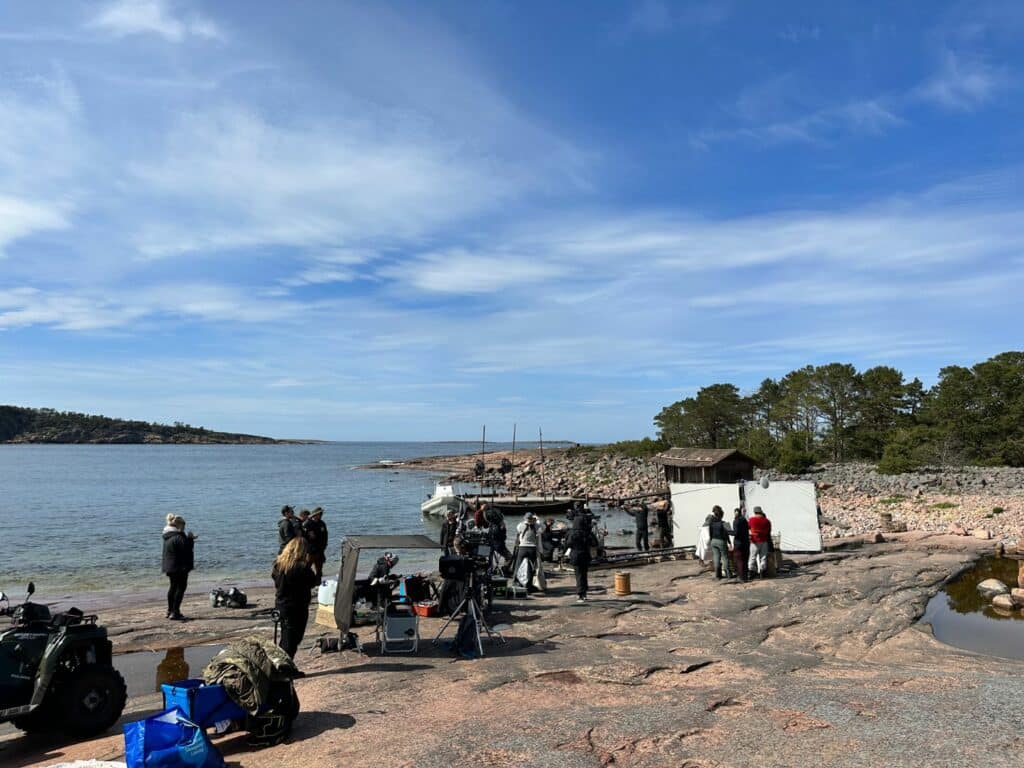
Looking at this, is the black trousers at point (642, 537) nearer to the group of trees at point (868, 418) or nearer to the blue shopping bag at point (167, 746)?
the blue shopping bag at point (167, 746)

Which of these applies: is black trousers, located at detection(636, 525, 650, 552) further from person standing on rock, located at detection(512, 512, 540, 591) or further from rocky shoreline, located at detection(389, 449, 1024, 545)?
person standing on rock, located at detection(512, 512, 540, 591)

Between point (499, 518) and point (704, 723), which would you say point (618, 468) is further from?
point (704, 723)

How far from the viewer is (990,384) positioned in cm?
5322

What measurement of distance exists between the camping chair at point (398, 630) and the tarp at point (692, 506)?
35.7 feet

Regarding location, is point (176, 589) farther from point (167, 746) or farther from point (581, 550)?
point (167, 746)

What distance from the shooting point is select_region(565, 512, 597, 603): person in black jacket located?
532 inches

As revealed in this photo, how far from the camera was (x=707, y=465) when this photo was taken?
133ft

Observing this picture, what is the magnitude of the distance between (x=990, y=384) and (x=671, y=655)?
5575 centimetres

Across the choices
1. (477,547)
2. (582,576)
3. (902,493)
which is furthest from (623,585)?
(902,493)

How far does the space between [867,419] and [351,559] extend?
205 ft

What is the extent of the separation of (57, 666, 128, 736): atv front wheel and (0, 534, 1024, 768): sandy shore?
0.20 metres

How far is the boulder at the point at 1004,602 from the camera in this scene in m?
13.7

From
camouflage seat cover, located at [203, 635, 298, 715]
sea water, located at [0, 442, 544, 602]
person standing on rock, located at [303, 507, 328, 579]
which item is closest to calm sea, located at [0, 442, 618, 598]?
sea water, located at [0, 442, 544, 602]

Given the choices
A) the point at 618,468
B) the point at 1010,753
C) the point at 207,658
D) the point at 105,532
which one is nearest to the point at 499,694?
the point at 1010,753
